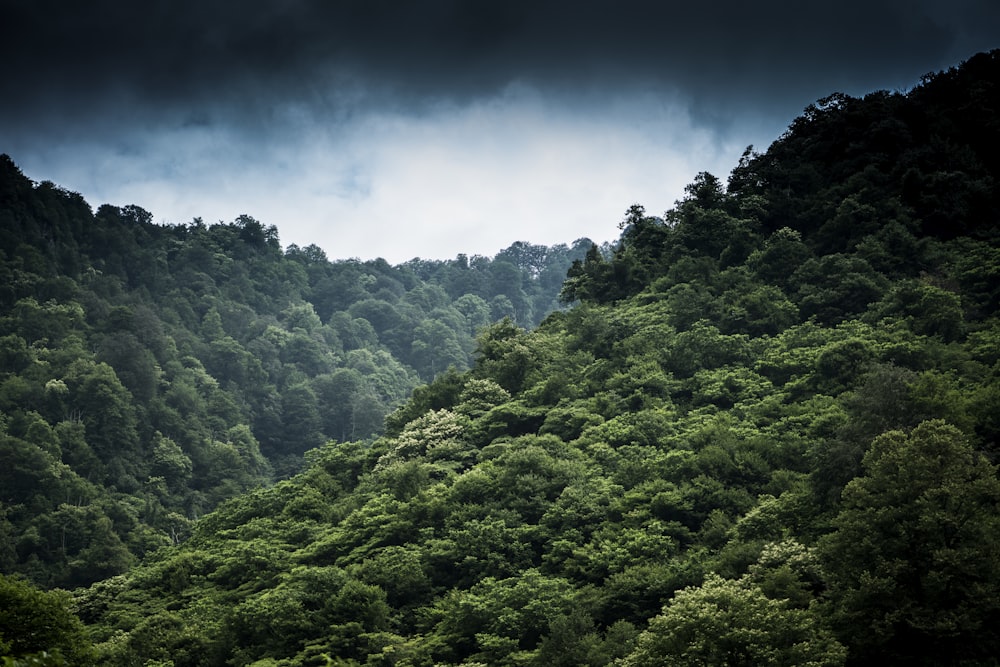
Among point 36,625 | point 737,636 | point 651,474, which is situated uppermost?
point 36,625

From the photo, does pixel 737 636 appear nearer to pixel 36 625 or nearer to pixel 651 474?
pixel 651 474

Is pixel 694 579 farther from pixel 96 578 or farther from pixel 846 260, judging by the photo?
pixel 96 578

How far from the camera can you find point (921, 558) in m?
18.5

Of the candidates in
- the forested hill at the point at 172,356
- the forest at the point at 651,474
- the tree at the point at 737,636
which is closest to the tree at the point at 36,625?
the forest at the point at 651,474

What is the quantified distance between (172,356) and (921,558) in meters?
82.2

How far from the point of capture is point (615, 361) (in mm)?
41531

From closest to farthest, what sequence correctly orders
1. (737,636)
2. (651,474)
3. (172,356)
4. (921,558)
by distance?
1. (737,636)
2. (921,558)
3. (651,474)
4. (172,356)

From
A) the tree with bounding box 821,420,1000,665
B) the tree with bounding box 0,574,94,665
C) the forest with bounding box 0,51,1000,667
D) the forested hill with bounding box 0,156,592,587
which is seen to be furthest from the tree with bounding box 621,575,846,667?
the forested hill with bounding box 0,156,592,587

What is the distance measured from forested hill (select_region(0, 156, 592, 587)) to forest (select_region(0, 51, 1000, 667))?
0.45 m

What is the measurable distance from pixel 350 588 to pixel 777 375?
1976 centimetres

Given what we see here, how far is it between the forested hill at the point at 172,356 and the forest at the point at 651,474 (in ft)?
1.48

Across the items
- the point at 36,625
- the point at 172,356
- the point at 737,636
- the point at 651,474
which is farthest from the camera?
the point at 172,356

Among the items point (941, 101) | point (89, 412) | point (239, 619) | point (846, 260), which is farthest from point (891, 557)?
point (89, 412)

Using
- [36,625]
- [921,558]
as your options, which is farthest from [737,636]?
[36,625]
